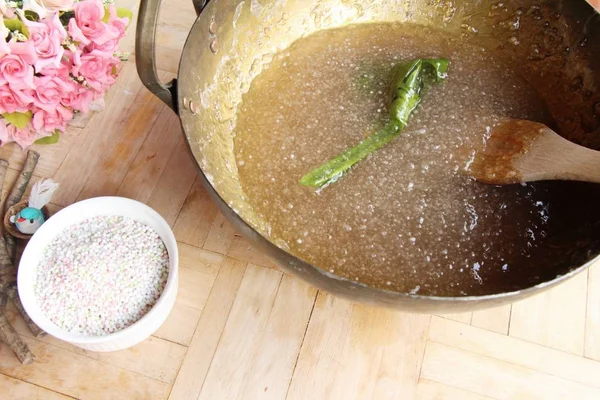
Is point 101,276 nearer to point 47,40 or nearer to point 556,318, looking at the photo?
point 47,40

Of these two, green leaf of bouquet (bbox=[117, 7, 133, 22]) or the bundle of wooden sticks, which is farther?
green leaf of bouquet (bbox=[117, 7, 133, 22])

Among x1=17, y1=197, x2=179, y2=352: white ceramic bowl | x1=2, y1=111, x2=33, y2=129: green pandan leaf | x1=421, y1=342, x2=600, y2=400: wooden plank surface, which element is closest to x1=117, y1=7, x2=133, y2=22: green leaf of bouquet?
x1=2, y1=111, x2=33, y2=129: green pandan leaf

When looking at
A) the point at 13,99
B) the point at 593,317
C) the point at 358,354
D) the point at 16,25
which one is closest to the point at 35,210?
the point at 13,99

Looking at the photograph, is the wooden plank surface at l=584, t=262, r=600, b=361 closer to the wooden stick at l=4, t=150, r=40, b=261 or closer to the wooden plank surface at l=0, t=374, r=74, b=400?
the wooden plank surface at l=0, t=374, r=74, b=400

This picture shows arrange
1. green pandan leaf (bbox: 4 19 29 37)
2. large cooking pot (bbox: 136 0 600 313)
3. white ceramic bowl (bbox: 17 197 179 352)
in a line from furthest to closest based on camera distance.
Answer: green pandan leaf (bbox: 4 19 29 37) < white ceramic bowl (bbox: 17 197 179 352) < large cooking pot (bbox: 136 0 600 313)

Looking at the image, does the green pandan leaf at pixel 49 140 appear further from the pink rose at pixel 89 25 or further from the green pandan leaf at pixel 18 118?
the pink rose at pixel 89 25

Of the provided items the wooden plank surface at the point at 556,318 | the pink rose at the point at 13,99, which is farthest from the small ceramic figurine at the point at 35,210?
the wooden plank surface at the point at 556,318
